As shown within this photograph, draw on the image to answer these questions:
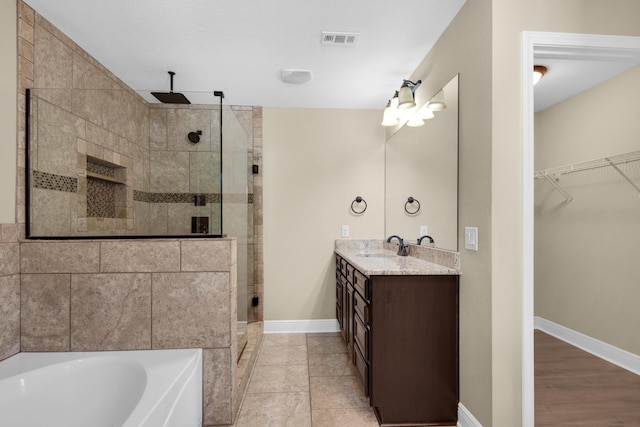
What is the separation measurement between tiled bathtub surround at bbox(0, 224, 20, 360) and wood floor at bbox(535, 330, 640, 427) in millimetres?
3063

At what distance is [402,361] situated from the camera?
1.75 m

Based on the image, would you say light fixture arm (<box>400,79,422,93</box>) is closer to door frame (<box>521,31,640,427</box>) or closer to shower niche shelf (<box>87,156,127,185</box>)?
door frame (<box>521,31,640,427</box>)

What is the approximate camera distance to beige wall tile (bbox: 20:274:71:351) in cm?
168

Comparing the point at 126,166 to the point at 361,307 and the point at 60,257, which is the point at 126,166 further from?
the point at 361,307

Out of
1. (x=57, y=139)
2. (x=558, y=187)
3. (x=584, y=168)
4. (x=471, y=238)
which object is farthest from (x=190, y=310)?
(x=558, y=187)

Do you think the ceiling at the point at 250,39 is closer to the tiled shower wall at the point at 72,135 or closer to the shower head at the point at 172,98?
the shower head at the point at 172,98

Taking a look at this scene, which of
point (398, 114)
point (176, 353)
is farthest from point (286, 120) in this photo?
point (176, 353)

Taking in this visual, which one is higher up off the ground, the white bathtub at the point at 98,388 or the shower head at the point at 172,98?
the shower head at the point at 172,98

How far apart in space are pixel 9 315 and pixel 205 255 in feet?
3.58

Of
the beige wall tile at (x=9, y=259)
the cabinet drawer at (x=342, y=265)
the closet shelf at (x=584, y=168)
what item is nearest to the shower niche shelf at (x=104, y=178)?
the beige wall tile at (x=9, y=259)

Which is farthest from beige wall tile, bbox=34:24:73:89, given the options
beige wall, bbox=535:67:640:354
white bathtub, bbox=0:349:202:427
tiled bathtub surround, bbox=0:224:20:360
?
beige wall, bbox=535:67:640:354

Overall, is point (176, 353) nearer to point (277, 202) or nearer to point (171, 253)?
point (171, 253)

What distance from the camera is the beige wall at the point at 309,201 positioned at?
3.26 m

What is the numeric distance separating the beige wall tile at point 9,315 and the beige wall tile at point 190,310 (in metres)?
0.74
